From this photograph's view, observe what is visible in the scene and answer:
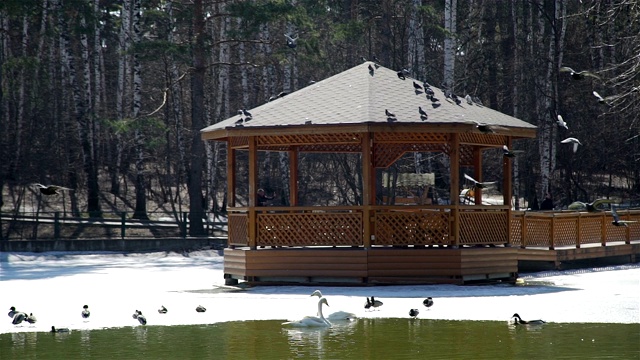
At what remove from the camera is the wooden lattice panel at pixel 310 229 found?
838 inches

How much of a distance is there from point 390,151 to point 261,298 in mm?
6707

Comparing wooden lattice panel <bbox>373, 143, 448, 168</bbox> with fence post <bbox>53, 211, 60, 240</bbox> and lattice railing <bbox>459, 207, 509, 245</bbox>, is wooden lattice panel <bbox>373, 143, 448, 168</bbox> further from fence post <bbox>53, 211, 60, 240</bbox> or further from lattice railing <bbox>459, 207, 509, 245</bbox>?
fence post <bbox>53, 211, 60, 240</bbox>

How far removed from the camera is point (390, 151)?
24844 millimetres

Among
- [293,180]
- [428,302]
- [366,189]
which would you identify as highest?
[293,180]

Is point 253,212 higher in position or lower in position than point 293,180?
lower

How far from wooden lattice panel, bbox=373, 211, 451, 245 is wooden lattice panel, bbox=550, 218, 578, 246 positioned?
4.96m

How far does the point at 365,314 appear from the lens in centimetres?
1659

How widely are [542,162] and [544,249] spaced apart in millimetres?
13484

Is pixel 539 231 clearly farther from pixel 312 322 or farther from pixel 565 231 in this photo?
pixel 312 322

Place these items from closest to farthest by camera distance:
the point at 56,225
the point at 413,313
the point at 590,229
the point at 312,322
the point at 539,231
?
1. the point at 312,322
2. the point at 413,313
3. the point at 539,231
4. the point at 590,229
5. the point at 56,225

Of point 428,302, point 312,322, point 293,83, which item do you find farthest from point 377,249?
point 293,83

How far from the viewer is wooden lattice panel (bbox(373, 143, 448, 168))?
24684mm

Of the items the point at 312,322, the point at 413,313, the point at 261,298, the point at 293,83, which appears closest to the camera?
the point at 312,322

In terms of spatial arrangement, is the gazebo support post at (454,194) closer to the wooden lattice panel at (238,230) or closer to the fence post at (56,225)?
the wooden lattice panel at (238,230)
